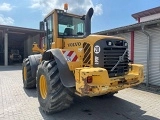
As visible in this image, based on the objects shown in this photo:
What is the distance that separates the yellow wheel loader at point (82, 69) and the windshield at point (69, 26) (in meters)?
0.03

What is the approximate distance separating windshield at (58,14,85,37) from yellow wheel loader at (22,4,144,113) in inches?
1.4

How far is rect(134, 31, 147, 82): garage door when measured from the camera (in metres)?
8.89

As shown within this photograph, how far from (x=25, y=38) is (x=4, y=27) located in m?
7.68

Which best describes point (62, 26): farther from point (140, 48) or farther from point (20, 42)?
point (20, 42)

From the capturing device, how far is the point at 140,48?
916cm

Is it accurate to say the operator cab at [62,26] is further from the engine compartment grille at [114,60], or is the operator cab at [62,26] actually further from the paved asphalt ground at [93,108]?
the paved asphalt ground at [93,108]

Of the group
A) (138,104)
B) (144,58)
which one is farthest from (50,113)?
(144,58)

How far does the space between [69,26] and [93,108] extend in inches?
96.7

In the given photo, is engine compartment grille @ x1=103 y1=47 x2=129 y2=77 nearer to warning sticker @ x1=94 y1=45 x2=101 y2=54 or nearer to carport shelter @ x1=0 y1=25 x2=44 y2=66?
→ warning sticker @ x1=94 y1=45 x2=101 y2=54

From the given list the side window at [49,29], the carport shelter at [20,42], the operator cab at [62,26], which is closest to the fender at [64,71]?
the operator cab at [62,26]

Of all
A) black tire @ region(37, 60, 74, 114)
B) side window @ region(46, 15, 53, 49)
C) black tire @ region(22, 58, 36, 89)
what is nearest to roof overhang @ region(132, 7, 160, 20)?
black tire @ region(22, 58, 36, 89)

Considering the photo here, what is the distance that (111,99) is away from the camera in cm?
612

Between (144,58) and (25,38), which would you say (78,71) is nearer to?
(144,58)

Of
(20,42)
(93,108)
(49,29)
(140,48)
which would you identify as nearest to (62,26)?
(49,29)
